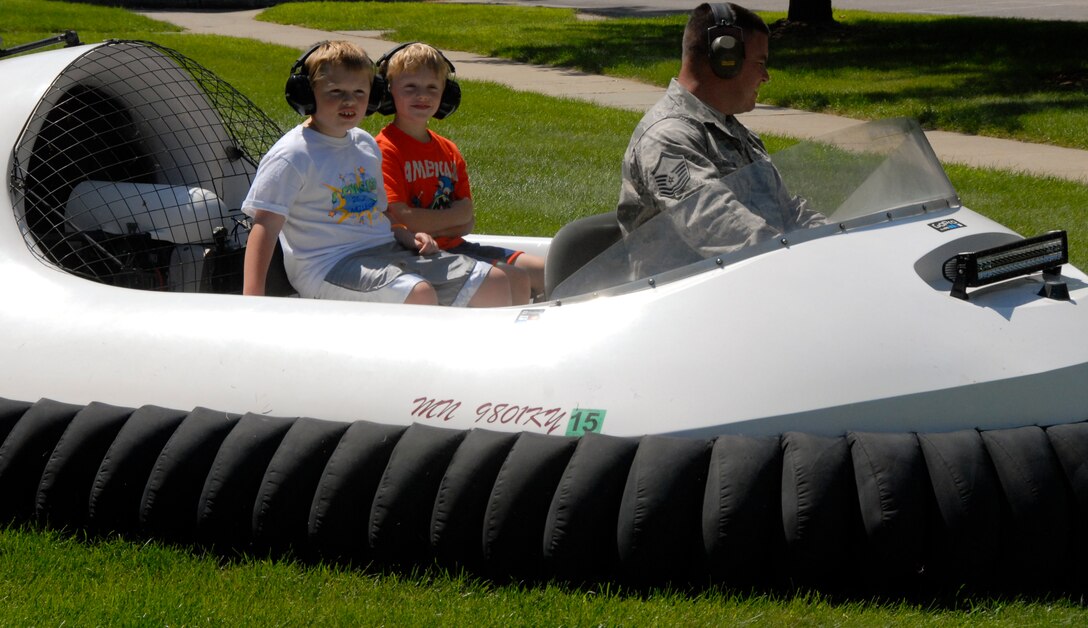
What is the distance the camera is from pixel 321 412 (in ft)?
10.8

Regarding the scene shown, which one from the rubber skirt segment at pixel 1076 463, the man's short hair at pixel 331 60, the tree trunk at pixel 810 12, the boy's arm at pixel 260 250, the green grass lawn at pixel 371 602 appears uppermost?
the tree trunk at pixel 810 12

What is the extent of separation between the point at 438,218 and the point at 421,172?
6.4 inches

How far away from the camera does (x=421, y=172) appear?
14.3 feet

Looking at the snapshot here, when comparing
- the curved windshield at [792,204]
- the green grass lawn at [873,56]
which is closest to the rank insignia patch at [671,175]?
the curved windshield at [792,204]

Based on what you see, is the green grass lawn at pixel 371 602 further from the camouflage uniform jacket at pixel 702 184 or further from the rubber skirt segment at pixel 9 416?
the camouflage uniform jacket at pixel 702 184

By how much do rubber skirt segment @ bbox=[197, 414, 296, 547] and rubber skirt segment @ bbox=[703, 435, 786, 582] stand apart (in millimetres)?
1011

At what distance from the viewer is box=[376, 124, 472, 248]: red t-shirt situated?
4.30 metres

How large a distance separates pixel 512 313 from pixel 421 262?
702mm

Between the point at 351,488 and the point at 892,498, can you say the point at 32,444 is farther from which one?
the point at 892,498

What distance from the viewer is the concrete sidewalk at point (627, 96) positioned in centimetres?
901

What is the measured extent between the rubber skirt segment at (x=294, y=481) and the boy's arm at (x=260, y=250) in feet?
2.13

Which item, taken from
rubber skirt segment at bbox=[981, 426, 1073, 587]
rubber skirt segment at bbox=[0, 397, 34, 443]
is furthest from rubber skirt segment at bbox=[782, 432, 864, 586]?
rubber skirt segment at bbox=[0, 397, 34, 443]

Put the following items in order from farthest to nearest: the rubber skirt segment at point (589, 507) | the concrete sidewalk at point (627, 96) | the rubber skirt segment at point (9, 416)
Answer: the concrete sidewalk at point (627, 96), the rubber skirt segment at point (9, 416), the rubber skirt segment at point (589, 507)

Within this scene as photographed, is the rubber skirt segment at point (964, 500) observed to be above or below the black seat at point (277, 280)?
below
